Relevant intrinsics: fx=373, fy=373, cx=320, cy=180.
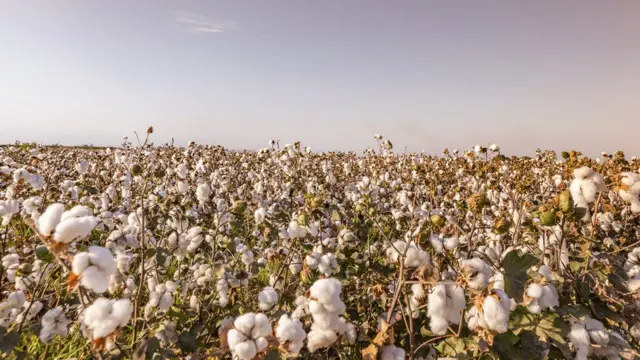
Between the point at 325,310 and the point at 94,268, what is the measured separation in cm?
91

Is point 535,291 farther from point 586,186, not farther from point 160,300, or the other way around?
point 160,300

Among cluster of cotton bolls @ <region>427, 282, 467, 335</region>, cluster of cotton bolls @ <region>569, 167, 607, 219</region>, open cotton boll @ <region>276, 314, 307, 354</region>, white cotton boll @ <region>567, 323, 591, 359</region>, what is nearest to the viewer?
open cotton boll @ <region>276, 314, 307, 354</region>

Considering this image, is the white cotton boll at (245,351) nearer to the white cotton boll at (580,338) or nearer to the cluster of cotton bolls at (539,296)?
the cluster of cotton bolls at (539,296)

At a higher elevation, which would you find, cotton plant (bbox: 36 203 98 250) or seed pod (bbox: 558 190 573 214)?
cotton plant (bbox: 36 203 98 250)

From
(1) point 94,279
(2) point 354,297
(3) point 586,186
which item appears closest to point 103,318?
(1) point 94,279

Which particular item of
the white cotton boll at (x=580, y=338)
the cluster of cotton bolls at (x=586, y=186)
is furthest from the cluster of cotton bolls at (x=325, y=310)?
the cluster of cotton bolls at (x=586, y=186)

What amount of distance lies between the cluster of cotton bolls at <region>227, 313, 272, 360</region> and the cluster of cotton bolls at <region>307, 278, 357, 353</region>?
0.22 metres

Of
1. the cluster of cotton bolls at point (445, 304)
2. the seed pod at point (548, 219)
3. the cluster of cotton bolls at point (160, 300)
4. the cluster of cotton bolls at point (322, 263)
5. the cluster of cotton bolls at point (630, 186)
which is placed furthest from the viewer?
the cluster of cotton bolls at point (630, 186)

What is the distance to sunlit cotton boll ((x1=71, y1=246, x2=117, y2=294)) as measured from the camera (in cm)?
125

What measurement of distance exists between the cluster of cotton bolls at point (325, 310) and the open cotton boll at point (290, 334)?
8cm

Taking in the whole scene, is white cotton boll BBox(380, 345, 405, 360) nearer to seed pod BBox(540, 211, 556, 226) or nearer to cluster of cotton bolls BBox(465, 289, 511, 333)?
cluster of cotton bolls BBox(465, 289, 511, 333)

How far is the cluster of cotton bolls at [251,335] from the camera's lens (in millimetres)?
1493

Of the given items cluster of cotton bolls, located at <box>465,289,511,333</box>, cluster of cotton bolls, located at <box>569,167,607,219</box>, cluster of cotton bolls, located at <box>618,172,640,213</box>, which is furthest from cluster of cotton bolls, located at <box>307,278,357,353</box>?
cluster of cotton bolls, located at <box>618,172,640,213</box>

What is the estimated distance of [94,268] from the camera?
1.27m
